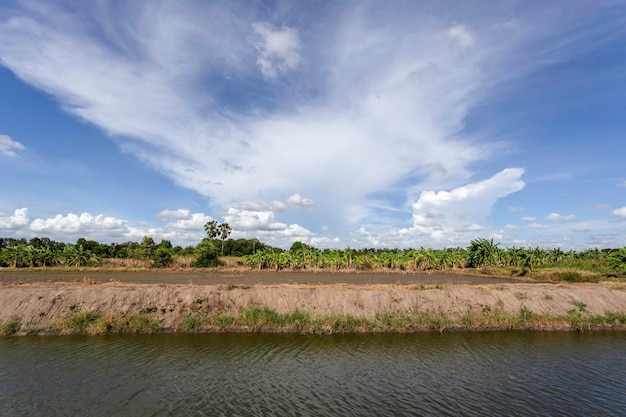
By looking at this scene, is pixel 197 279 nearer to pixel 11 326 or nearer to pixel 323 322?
pixel 11 326

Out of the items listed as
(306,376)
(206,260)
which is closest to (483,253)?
(206,260)

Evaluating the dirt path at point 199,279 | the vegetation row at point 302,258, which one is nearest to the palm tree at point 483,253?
the vegetation row at point 302,258

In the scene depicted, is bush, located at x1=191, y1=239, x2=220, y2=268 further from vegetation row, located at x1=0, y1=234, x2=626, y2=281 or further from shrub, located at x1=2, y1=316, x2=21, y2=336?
shrub, located at x1=2, y1=316, x2=21, y2=336

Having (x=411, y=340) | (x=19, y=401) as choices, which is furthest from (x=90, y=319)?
(x=411, y=340)

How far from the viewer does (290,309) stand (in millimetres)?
26484

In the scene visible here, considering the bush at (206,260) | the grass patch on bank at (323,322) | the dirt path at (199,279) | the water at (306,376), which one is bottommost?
the water at (306,376)

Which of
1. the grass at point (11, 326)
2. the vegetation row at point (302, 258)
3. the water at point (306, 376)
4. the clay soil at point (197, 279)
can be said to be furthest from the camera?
the vegetation row at point (302, 258)

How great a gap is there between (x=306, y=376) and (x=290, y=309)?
417 inches

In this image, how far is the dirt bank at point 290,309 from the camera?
78.8 ft

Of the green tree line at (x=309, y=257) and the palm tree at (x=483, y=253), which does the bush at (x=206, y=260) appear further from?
the palm tree at (x=483, y=253)

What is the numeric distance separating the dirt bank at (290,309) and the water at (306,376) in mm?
1627

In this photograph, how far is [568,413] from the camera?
13.2 metres

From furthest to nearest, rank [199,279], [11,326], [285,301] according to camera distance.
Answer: [199,279], [285,301], [11,326]

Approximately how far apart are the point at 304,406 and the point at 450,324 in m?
17.9
